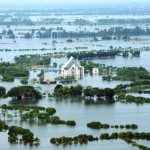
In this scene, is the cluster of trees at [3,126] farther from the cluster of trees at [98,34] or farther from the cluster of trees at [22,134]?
the cluster of trees at [98,34]

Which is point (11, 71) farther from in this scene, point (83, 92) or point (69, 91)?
point (83, 92)

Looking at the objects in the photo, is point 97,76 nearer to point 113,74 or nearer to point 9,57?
point 113,74

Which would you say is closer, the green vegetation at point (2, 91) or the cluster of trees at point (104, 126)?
the cluster of trees at point (104, 126)

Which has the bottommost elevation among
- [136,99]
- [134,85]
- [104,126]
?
[104,126]

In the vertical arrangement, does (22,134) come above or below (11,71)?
below

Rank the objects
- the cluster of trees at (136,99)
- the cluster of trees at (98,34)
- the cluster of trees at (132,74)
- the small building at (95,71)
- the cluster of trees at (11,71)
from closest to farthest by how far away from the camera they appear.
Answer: the cluster of trees at (136,99) < the cluster of trees at (132,74) < the cluster of trees at (11,71) < the small building at (95,71) < the cluster of trees at (98,34)

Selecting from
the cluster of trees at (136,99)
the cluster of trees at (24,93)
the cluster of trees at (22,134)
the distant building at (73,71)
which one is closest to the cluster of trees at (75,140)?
the cluster of trees at (22,134)

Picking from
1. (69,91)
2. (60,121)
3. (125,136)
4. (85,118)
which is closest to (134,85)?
(69,91)
